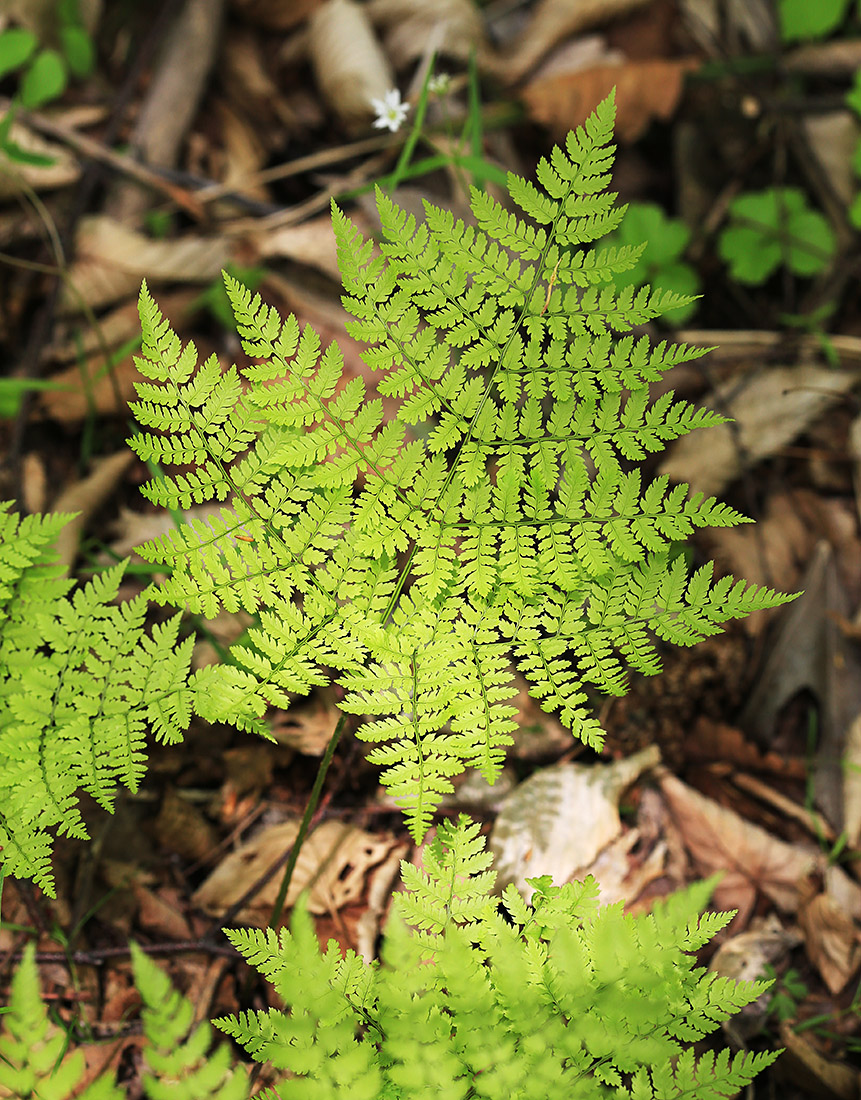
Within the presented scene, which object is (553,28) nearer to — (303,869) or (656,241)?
(656,241)

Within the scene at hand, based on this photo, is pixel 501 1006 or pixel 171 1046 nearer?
pixel 171 1046

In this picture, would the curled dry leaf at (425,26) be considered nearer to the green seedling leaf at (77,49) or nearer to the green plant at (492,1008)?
the green seedling leaf at (77,49)

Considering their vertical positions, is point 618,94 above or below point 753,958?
above

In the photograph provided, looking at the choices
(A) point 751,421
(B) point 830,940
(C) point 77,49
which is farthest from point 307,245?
(B) point 830,940

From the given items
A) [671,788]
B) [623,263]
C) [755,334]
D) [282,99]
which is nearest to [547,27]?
[282,99]

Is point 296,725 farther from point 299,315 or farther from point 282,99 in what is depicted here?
point 282,99

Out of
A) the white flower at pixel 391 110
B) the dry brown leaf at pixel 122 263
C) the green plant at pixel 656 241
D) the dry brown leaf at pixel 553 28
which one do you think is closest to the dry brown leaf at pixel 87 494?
the dry brown leaf at pixel 122 263

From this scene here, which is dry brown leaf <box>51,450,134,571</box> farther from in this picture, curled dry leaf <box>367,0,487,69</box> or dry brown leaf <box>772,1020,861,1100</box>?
dry brown leaf <box>772,1020,861,1100</box>
